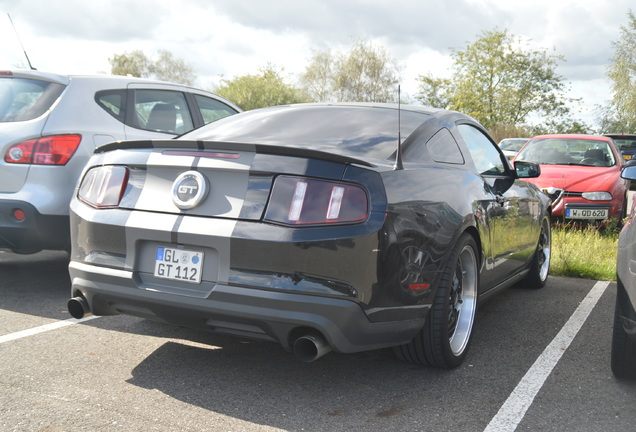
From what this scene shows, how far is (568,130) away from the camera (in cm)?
4625

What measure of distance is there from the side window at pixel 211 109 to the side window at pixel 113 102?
1.00 metres

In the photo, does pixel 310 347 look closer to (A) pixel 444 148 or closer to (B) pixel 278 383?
(B) pixel 278 383

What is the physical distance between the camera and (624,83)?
142ft

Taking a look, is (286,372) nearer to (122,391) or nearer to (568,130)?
(122,391)

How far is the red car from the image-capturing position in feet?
29.2

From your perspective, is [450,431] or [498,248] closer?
[450,431]

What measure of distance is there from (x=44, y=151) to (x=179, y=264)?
7.73 ft

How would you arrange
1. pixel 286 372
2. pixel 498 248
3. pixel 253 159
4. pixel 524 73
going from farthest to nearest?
pixel 524 73
pixel 498 248
pixel 286 372
pixel 253 159

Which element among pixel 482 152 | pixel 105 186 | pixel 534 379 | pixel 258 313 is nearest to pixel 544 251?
pixel 482 152

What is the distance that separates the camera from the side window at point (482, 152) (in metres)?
4.23

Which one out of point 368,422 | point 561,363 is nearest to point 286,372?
point 368,422

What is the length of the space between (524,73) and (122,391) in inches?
1825

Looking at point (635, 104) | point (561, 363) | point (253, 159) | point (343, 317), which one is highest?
Answer: point (635, 104)

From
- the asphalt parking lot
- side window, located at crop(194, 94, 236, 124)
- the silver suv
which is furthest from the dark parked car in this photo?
side window, located at crop(194, 94, 236, 124)
